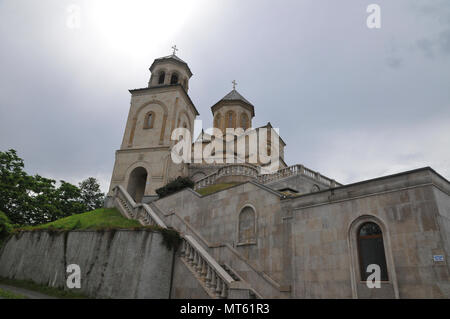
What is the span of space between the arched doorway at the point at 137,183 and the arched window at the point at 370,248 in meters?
23.9

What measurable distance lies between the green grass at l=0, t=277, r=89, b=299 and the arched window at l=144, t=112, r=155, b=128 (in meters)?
20.2

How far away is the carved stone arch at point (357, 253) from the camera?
28.8ft

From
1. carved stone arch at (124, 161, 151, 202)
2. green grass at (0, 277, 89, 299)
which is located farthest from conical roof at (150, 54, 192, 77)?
green grass at (0, 277, 89, 299)

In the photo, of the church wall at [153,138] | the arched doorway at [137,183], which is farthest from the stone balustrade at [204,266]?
the arched doorway at [137,183]

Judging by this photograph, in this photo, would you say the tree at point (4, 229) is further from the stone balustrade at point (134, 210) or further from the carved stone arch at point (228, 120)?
the carved stone arch at point (228, 120)

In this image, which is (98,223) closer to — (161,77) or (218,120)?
(161,77)

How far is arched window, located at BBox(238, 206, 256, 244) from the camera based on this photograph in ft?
43.9

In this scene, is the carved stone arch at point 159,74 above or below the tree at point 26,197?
above

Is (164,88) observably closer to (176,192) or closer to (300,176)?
(176,192)

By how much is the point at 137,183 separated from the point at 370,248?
25668mm

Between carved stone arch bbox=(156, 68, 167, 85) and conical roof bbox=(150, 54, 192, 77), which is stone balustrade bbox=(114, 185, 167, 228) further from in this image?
conical roof bbox=(150, 54, 192, 77)

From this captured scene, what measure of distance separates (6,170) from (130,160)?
1156cm

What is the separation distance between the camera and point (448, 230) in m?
8.61
